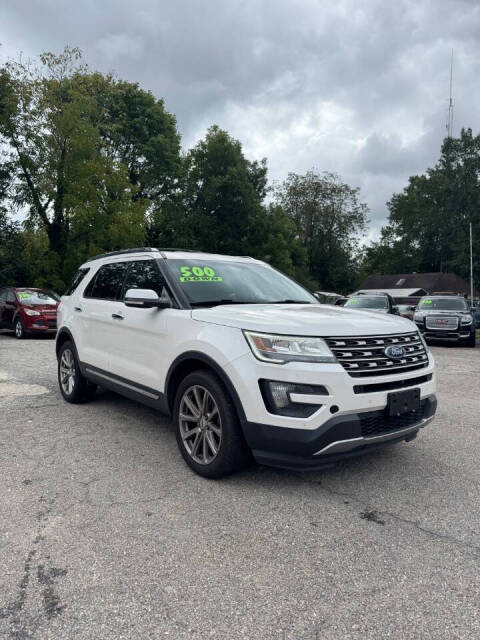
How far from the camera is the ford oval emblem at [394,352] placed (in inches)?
136

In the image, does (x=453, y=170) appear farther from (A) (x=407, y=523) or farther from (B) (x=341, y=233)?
(A) (x=407, y=523)

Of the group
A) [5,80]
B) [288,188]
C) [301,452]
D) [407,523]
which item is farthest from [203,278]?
[288,188]

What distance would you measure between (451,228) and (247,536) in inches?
2586

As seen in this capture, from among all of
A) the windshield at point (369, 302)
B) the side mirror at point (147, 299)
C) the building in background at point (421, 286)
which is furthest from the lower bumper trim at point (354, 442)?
the building in background at point (421, 286)

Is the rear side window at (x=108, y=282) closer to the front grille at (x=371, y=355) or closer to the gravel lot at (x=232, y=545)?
the gravel lot at (x=232, y=545)

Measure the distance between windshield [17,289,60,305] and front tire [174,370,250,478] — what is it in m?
12.4

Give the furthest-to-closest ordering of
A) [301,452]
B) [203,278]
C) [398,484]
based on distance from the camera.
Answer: [203,278]
[398,484]
[301,452]

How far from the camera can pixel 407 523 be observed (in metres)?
3.03

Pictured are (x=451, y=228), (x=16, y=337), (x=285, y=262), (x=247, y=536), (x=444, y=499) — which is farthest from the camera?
(x=451, y=228)

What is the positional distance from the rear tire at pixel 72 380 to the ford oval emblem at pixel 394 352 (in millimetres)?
3739

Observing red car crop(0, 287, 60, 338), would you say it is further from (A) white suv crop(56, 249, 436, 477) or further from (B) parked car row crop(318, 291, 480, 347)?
(A) white suv crop(56, 249, 436, 477)

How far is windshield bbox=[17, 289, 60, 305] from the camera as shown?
1489cm

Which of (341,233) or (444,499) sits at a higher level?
(341,233)

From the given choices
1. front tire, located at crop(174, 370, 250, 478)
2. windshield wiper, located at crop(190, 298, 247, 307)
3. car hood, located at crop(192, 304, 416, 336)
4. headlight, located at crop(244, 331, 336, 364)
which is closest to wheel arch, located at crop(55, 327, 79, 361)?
windshield wiper, located at crop(190, 298, 247, 307)
